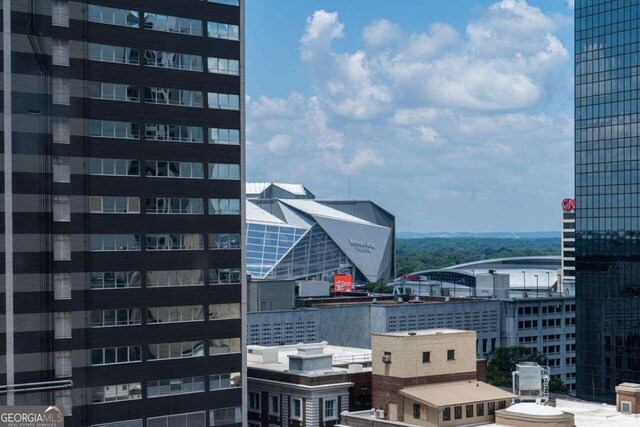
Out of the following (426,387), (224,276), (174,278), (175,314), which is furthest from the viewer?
(224,276)

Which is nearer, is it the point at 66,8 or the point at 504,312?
the point at 66,8

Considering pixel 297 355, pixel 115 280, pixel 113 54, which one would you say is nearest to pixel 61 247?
pixel 115 280

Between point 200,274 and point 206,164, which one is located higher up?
point 206,164

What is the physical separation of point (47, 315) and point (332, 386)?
22.7 meters

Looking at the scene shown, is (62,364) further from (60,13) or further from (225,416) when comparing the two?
(60,13)

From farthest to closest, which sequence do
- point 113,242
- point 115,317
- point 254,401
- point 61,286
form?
point 254,401
point 113,242
point 115,317
point 61,286

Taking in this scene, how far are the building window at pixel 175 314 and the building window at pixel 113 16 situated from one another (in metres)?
19.8

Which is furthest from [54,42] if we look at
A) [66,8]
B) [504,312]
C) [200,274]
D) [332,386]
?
[504,312]

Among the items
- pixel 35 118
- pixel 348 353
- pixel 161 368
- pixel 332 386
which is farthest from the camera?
pixel 348 353

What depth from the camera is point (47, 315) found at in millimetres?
74938

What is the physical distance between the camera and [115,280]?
3098 inches

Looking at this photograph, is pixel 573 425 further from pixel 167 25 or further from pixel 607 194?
pixel 607 194

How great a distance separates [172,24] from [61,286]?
20.2 meters

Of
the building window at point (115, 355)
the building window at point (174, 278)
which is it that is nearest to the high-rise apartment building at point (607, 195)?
the building window at point (174, 278)
